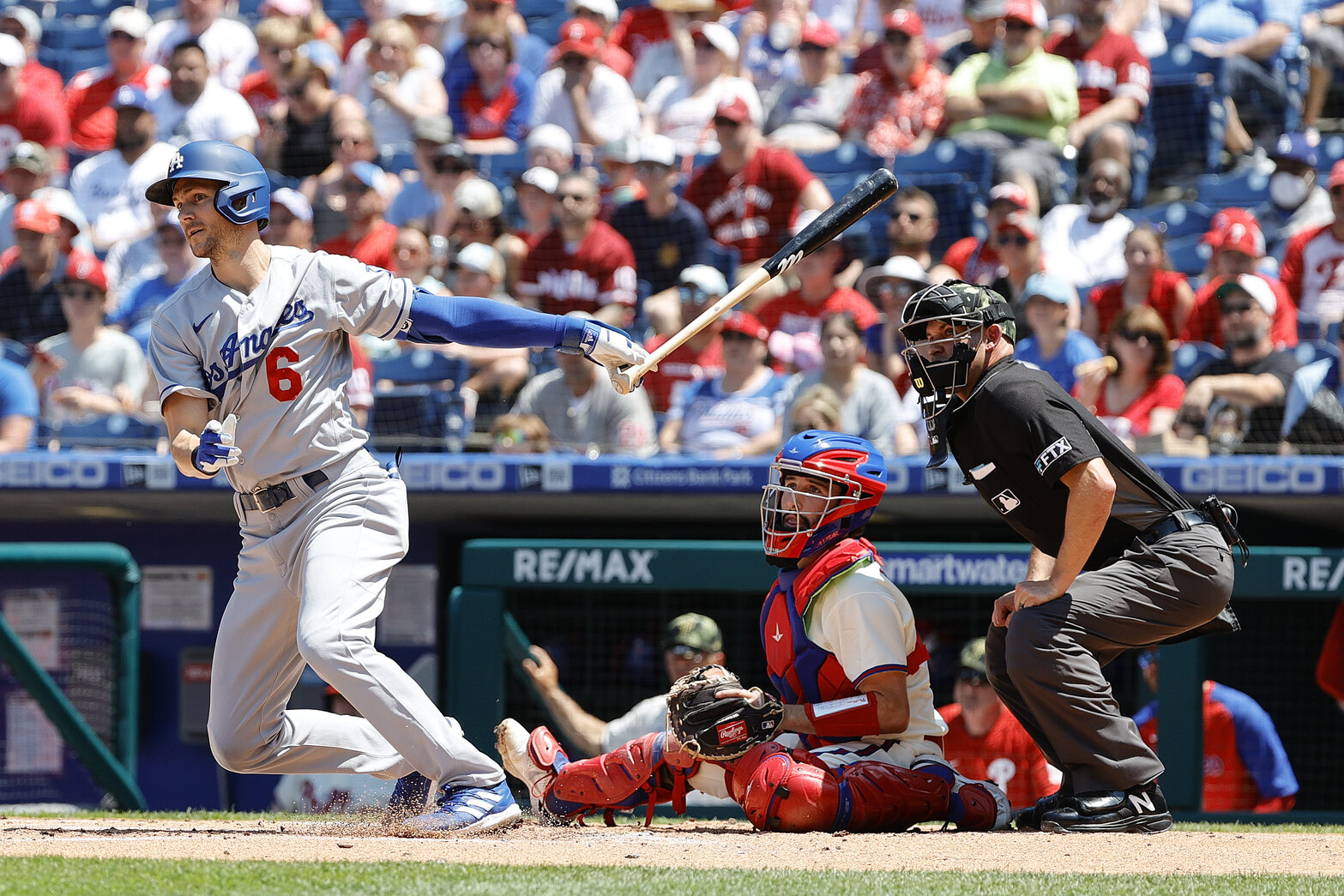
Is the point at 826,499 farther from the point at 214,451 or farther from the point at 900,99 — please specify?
the point at 900,99

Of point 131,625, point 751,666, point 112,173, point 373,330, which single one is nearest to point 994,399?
point 373,330

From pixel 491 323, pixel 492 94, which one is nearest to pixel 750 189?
pixel 492 94

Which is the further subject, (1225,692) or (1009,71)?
(1009,71)

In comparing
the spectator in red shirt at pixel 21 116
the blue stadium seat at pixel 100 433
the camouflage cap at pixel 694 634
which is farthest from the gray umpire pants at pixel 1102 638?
the spectator in red shirt at pixel 21 116

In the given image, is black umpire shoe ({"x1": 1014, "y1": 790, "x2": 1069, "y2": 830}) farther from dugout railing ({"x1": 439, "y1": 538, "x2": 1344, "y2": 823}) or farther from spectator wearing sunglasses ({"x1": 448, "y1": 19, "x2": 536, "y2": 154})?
spectator wearing sunglasses ({"x1": 448, "y1": 19, "x2": 536, "y2": 154})

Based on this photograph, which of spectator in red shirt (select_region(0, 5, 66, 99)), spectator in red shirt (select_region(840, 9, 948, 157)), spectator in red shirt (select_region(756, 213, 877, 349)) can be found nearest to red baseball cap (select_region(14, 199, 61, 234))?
spectator in red shirt (select_region(0, 5, 66, 99))

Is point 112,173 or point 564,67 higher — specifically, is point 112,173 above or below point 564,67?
below

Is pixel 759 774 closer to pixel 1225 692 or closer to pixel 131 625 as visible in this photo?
pixel 1225 692
